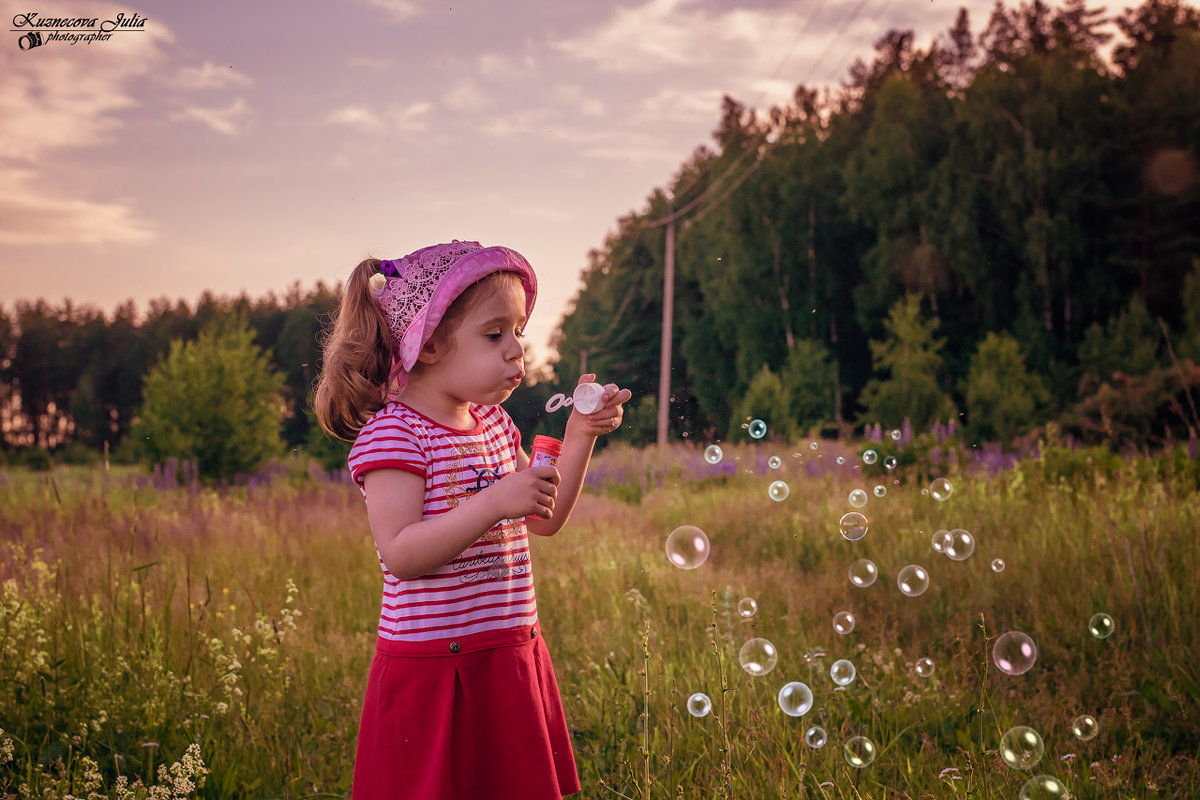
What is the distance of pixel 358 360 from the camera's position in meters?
2.24

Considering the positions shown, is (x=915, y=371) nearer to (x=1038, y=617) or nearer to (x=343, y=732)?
(x=1038, y=617)

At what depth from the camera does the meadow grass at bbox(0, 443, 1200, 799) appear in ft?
9.50

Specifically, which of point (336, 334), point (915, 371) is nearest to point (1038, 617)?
point (336, 334)

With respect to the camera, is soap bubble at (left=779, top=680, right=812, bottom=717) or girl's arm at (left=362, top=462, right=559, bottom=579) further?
soap bubble at (left=779, top=680, right=812, bottom=717)

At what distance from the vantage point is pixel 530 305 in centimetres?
235

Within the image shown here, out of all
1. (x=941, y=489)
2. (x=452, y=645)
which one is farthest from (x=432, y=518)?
(x=941, y=489)

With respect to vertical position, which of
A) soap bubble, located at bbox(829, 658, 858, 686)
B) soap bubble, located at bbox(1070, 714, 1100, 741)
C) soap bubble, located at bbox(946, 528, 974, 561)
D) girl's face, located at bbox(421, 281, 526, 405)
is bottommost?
soap bubble, located at bbox(1070, 714, 1100, 741)

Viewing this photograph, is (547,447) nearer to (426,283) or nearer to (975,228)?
(426,283)

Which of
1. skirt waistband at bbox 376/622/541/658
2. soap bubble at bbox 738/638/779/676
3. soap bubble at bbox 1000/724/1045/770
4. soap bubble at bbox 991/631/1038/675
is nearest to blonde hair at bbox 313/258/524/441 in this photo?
skirt waistband at bbox 376/622/541/658

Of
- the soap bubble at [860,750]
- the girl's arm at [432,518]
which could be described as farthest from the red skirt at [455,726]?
the soap bubble at [860,750]

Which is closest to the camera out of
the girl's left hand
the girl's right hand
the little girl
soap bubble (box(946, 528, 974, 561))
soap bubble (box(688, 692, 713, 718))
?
the girl's right hand

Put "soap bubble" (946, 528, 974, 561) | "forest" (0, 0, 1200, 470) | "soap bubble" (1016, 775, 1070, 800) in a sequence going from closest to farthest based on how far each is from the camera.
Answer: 1. "soap bubble" (1016, 775, 1070, 800)
2. "soap bubble" (946, 528, 974, 561)
3. "forest" (0, 0, 1200, 470)

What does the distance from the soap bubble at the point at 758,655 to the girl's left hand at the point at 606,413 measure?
47.4 inches

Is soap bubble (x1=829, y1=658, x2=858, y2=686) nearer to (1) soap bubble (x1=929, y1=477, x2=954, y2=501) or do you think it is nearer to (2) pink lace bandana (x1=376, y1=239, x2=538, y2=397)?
(1) soap bubble (x1=929, y1=477, x2=954, y2=501)
